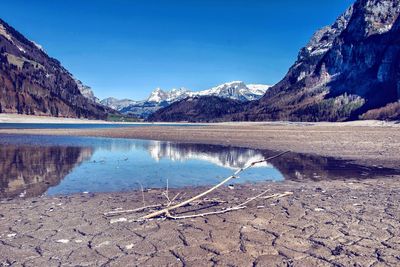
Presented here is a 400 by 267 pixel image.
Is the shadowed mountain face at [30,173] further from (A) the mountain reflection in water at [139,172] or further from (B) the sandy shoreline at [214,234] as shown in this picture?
(B) the sandy shoreline at [214,234]

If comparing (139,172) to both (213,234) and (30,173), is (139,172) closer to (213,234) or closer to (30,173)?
(30,173)

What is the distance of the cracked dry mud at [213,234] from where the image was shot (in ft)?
22.6

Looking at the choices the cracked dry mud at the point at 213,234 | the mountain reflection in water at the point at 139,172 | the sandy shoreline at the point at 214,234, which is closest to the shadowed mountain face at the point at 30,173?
the mountain reflection in water at the point at 139,172

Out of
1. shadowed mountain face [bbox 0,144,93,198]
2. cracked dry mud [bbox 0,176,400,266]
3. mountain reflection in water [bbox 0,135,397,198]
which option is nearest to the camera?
cracked dry mud [bbox 0,176,400,266]

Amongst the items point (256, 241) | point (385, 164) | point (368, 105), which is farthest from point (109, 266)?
point (368, 105)

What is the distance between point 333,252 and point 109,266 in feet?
14.9

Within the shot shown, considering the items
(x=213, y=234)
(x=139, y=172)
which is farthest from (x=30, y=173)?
(x=213, y=234)

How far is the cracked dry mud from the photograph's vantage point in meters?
6.89

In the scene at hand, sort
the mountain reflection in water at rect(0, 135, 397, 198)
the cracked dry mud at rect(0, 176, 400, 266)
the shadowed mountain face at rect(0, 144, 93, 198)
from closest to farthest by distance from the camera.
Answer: the cracked dry mud at rect(0, 176, 400, 266) → the shadowed mountain face at rect(0, 144, 93, 198) → the mountain reflection in water at rect(0, 135, 397, 198)

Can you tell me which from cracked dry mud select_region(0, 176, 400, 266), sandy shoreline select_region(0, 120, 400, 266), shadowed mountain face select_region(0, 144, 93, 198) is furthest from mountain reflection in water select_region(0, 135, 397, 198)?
cracked dry mud select_region(0, 176, 400, 266)

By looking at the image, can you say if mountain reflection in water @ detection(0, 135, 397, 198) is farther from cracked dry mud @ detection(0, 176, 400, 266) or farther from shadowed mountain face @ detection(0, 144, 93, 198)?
cracked dry mud @ detection(0, 176, 400, 266)

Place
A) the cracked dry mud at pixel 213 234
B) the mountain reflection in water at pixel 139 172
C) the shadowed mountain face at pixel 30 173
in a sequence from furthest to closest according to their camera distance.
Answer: the mountain reflection in water at pixel 139 172, the shadowed mountain face at pixel 30 173, the cracked dry mud at pixel 213 234

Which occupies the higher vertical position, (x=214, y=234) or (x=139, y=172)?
(x=214, y=234)

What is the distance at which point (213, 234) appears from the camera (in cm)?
834
